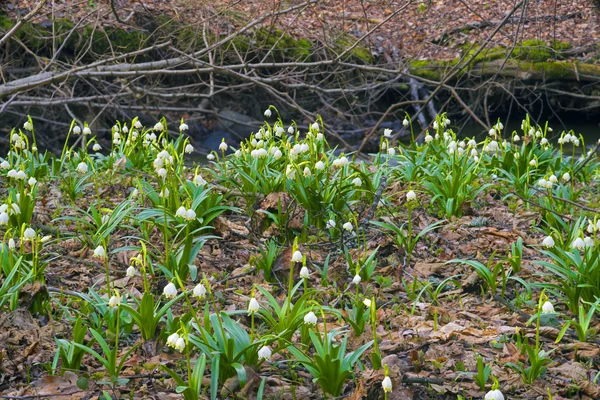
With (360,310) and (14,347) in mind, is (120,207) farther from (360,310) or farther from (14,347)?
(360,310)

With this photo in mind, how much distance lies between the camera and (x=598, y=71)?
1057 centimetres

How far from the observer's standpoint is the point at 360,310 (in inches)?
117

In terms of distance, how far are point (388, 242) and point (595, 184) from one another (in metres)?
2.63

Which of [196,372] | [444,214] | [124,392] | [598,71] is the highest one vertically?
[196,372]

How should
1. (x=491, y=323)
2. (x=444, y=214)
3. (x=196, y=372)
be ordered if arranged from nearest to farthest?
(x=196, y=372) < (x=491, y=323) < (x=444, y=214)

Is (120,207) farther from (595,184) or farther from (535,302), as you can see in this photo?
(595,184)

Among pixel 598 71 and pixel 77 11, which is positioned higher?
pixel 77 11

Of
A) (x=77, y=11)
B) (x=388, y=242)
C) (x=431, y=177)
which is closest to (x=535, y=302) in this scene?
(x=388, y=242)

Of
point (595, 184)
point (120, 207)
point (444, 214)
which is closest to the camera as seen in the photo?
point (120, 207)

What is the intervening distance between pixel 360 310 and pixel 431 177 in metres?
2.22

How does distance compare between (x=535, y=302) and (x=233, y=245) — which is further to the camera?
(x=233, y=245)

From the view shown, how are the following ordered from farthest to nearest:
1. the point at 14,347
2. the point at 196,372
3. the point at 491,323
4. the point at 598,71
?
the point at 598,71 → the point at 491,323 → the point at 14,347 → the point at 196,372

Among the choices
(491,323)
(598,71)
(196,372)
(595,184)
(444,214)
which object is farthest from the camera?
(598,71)

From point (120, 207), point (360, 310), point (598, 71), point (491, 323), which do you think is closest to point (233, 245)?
point (120, 207)
